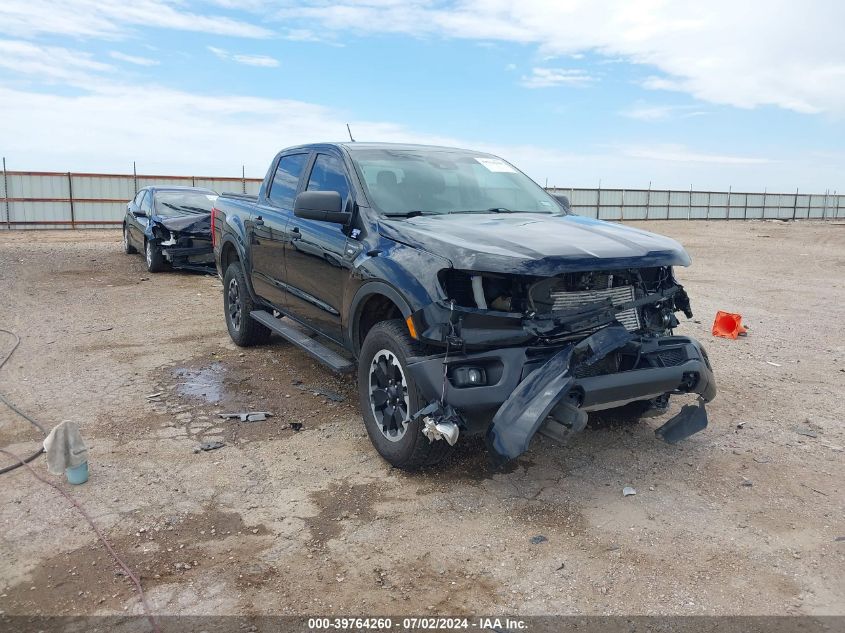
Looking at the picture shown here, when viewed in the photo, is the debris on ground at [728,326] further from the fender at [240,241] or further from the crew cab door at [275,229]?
the fender at [240,241]

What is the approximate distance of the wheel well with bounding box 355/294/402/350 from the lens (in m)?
4.30

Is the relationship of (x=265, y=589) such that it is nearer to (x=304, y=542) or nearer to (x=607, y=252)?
(x=304, y=542)

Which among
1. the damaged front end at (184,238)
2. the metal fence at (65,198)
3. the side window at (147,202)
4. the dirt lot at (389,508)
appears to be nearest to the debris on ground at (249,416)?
the dirt lot at (389,508)

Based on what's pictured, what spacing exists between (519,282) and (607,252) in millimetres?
527

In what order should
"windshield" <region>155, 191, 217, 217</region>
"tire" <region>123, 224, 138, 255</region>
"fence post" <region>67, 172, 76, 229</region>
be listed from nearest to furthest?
"windshield" <region>155, 191, 217, 217</region> < "tire" <region>123, 224, 138, 255</region> < "fence post" <region>67, 172, 76, 229</region>

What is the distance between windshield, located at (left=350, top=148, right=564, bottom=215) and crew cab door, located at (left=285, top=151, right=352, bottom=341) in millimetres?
238

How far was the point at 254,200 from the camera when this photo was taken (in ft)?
21.8

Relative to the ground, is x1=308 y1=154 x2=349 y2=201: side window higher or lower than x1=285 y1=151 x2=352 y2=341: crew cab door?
higher

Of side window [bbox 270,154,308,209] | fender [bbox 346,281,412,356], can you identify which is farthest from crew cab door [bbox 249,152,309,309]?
fender [bbox 346,281,412,356]

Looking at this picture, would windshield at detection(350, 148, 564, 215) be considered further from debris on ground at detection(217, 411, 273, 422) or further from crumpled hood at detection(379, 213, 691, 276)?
debris on ground at detection(217, 411, 273, 422)

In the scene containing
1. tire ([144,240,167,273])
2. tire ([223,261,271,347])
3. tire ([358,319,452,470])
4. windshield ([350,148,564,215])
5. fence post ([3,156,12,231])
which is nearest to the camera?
tire ([358,319,452,470])

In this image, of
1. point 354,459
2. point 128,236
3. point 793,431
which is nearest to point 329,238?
point 354,459

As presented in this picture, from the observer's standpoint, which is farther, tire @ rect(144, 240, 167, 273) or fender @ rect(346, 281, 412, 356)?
tire @ rect(144, 240, 167, 273)

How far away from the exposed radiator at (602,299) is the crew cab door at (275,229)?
2.68 m
